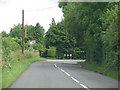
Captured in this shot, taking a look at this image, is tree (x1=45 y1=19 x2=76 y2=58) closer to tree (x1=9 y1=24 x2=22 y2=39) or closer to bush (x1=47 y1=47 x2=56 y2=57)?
bush (x1=47 y1=47 x2=56 y2=57)

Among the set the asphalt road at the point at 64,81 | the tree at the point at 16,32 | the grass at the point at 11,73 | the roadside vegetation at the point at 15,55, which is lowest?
the asphalt road at the point at 64,81

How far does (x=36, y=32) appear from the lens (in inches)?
4975

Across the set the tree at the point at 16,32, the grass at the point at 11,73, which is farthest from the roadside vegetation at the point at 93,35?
the tree at the point at 16,32

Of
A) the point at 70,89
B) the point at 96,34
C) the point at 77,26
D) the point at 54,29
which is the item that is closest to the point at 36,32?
the point at 54,29

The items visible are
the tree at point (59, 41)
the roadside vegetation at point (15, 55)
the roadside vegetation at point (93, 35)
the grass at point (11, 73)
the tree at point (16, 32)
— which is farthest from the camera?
the tree at point (16, 32)

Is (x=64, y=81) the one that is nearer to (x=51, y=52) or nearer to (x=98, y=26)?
(x=98, y=26)

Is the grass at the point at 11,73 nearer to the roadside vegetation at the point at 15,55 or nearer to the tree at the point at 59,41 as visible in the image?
the roadside vegetation at the point at 15,55

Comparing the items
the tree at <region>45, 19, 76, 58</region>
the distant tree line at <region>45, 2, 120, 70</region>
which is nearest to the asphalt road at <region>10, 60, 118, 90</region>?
the distant tree line at <region>45, 2, 120, 70</region>

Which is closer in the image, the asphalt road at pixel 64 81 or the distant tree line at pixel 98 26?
the asphalt road at pixel 64 81

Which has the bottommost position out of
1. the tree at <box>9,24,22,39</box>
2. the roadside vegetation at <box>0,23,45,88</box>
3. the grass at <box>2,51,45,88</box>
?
the grass at <box>2,51,45,88</box>

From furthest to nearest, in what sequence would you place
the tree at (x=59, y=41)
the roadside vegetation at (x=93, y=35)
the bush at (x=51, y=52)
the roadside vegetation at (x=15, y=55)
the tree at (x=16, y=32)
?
the tree at (x=16, y=32) → the tree at (x=59, y=41) → the bush at (x=51, y=52) → the roadside vegetation at (x=93, y=35) → the roadside vegetation at (x=15, y=55)

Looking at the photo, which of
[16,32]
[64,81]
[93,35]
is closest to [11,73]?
[64,81]

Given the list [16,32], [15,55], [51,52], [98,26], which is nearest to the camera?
[98,26]

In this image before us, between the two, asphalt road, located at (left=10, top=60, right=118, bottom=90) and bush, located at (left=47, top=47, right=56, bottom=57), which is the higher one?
bush, located at (left=47, top=47, right=56, bottom=57)
